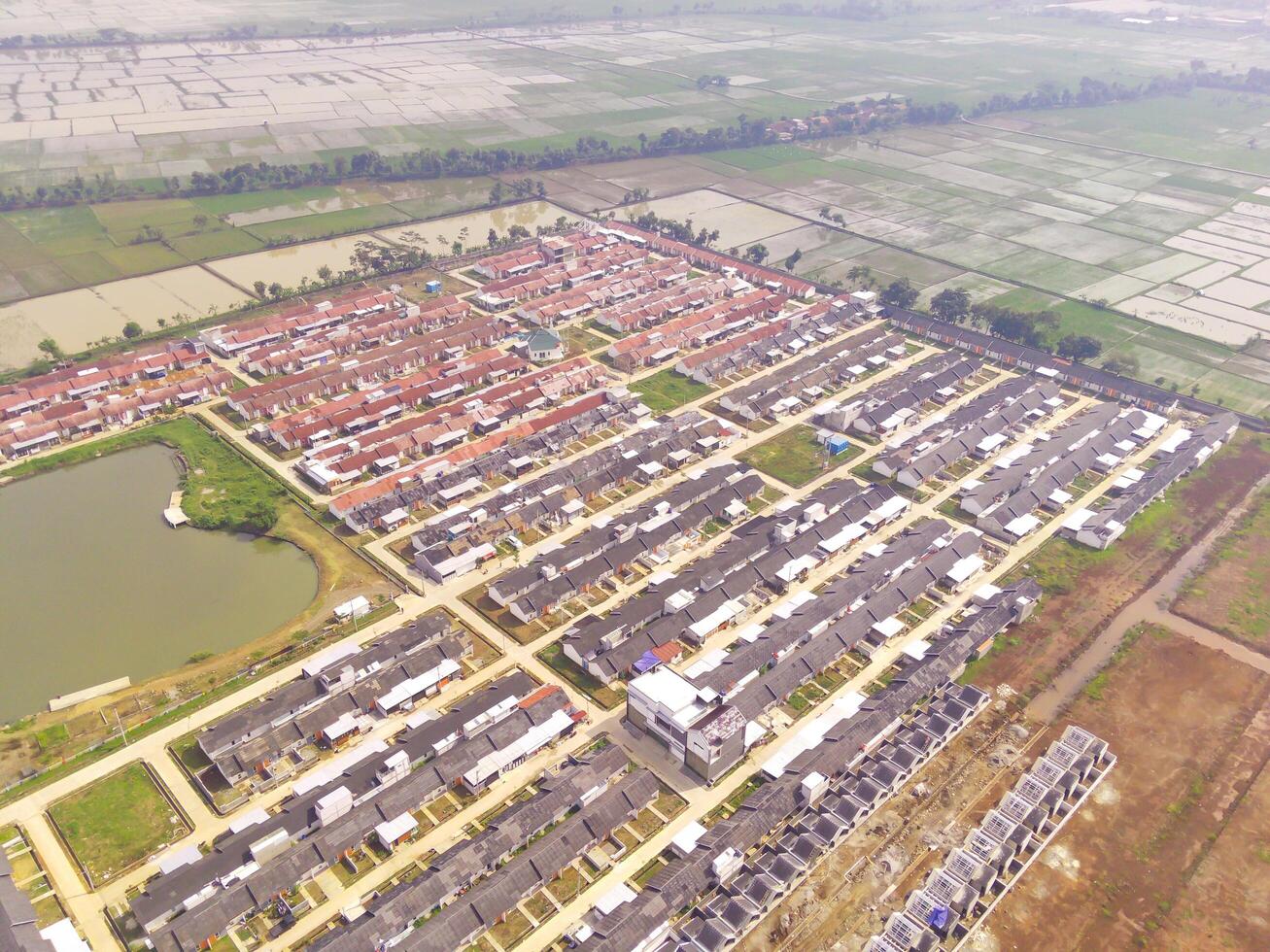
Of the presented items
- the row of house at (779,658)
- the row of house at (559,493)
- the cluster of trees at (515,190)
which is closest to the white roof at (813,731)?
the row of house at (779,658)

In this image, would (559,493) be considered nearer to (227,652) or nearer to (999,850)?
(227,652)

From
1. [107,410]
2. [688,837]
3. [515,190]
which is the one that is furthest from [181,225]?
[688,837]

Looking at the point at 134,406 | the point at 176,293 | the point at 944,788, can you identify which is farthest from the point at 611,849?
the point at 176,293

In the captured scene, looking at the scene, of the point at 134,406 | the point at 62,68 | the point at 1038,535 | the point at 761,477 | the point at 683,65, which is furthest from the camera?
the point at 683,65

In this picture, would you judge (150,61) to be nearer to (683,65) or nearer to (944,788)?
(683,65)

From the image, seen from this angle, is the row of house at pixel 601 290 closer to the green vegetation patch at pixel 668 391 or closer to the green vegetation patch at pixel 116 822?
the green vegetation patch at pixel 668 391

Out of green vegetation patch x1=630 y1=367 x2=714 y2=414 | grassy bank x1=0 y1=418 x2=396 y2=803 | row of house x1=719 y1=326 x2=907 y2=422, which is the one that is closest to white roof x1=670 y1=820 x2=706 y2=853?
grassy bank x1=0 y1=418 x2=396 y2=803
